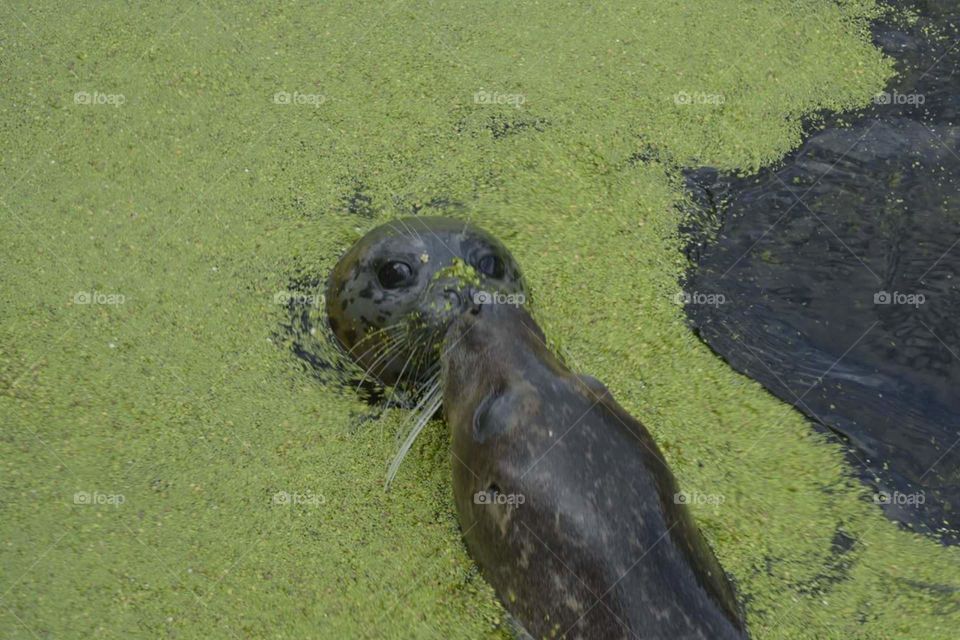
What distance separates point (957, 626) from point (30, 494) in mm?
2626

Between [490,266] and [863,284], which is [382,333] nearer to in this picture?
[490,266]

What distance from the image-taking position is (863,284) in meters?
3.53

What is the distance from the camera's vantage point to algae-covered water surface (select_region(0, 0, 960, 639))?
113 inches

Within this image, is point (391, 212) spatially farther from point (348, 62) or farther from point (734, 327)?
point (734, 327)

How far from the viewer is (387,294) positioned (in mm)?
3213

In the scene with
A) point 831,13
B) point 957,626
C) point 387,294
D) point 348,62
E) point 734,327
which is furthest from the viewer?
point 831,13

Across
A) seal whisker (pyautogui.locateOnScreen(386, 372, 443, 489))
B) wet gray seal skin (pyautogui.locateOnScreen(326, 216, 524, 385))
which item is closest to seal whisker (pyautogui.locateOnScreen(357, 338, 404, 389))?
wet gray seal skin (pyautogui.locateOnScreen(326, 216, 524, 385))

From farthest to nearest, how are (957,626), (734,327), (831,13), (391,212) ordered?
(831,13), (391,212), (734,327), (957,626)

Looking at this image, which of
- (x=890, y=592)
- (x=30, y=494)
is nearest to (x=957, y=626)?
(x=890, y=592)

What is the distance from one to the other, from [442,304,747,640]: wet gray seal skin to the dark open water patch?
800 millimetres

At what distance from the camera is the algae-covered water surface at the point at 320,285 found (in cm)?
287

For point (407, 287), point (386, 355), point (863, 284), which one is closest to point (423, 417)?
point (386, 355)

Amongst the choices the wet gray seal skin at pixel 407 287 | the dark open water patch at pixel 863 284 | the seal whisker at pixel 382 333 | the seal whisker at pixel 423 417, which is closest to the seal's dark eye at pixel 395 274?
the wet gray seal skin at pixel 407 287

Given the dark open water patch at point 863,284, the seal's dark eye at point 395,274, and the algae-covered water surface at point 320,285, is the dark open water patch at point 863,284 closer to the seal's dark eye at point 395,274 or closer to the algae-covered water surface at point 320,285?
the algae-covered water surface at point 320,285
